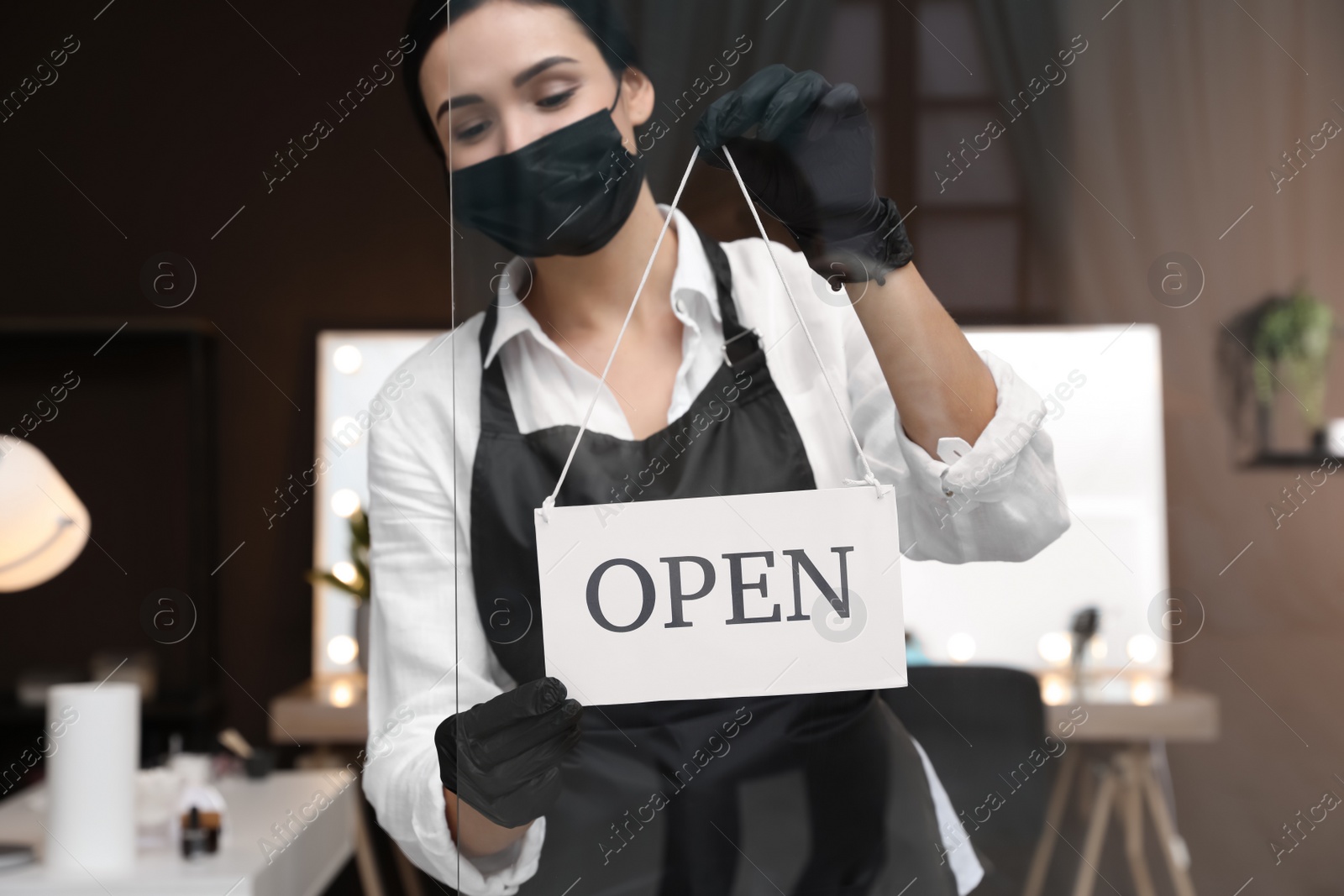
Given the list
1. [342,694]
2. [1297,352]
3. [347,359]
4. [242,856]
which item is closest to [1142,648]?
[1297,352]

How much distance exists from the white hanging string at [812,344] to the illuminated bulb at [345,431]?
1.79 metres

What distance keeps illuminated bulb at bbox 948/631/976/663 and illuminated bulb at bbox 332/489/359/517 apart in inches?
72.9

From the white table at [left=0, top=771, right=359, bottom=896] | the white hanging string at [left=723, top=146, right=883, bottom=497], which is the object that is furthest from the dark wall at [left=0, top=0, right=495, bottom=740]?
the white hanging string at [left=723, top=146, right=883, bottom=497]

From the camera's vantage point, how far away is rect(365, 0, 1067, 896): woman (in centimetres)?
67

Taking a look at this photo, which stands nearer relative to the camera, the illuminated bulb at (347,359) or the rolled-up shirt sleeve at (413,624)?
the rolled-up shirt sleeve at (413,624)

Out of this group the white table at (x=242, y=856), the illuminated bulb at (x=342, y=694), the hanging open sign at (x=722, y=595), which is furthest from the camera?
the illuminated bulb at (x=342, y=694)

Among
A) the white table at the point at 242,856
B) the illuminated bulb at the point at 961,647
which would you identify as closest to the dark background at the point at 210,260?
the white table at the point at 242,856

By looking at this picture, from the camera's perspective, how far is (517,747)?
2.21 ft

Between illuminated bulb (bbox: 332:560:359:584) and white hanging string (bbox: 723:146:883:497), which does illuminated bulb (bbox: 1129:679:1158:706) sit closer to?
white hanging string (bbox: 723:146:883:497)

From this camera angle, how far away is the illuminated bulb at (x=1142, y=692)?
2.29 ft

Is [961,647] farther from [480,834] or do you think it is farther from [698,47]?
[698,47]

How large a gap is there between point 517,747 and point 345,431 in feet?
5.85

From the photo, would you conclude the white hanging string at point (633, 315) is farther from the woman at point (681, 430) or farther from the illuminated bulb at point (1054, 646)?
the illuminated bulb at point (1054, 646)

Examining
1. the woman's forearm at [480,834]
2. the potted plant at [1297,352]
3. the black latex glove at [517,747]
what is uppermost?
the potted plant at [1297,352]
